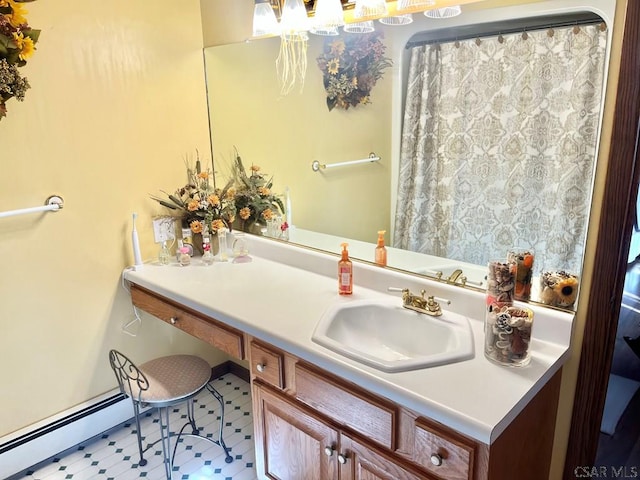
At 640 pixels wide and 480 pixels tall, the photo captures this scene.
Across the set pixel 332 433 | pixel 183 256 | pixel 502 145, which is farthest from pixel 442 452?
pixel 183 256

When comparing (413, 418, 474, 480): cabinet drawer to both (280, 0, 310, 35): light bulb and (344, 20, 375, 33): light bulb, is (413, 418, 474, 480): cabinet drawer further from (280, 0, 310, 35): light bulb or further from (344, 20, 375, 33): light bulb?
(280, 0, 310, 35): light bulb

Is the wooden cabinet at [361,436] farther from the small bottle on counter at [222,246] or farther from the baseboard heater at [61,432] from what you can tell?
the baseboard heater at [61,432]

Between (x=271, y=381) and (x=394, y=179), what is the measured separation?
878mm

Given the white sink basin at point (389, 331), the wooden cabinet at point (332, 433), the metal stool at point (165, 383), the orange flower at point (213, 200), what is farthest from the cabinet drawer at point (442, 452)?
the orange flower at point (213, 200)

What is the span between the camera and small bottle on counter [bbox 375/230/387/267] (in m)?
1.83

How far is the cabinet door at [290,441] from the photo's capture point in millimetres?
1473

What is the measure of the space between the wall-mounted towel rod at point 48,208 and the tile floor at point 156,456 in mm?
1110

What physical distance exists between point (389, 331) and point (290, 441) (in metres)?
0.51

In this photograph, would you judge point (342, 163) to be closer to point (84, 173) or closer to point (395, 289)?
point (395, 289)

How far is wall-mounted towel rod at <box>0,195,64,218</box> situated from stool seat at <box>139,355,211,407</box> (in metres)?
0.75

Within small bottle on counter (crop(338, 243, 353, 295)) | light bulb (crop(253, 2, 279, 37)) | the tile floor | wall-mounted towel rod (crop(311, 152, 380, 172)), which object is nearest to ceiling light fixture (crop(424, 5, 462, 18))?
wall-mounted towel rod (crop(311, 152, 380, 172))

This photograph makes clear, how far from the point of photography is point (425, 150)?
1696mm

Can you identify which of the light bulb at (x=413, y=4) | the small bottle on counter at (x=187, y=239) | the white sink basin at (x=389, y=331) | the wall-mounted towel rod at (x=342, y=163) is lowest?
the white sink basin at (x=389, y=331)
